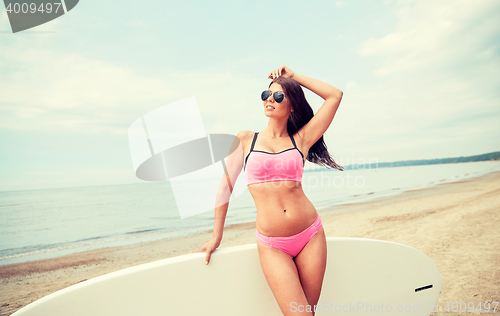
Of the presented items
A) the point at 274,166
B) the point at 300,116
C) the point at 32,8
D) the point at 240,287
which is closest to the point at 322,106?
the point at 300,116

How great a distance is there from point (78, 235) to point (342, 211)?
11193 mm

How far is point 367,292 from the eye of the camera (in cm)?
229

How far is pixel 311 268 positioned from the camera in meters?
1.52

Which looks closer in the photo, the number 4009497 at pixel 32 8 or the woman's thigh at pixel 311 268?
the woman's thigh at pixel 311 268

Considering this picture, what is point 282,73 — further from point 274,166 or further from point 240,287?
point 240,287

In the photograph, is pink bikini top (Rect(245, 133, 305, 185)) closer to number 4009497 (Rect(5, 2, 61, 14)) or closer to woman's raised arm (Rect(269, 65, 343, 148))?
woman's raised arm (Rect(269, 65, 343, 148))

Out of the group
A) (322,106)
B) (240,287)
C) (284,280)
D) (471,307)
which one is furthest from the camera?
(471,307)

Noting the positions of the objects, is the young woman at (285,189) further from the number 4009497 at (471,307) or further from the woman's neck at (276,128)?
the number 4009497 at (471,307)

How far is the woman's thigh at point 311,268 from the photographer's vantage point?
1514 mm


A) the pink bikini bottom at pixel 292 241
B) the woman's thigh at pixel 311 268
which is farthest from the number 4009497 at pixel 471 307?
the pink bikini bottom at pixel 292 241

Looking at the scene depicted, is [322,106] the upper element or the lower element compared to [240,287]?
upper

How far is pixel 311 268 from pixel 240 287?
0.71 meters

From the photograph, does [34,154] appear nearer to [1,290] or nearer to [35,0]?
[1,290]

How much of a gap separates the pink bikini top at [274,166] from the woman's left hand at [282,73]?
0.53 meters
